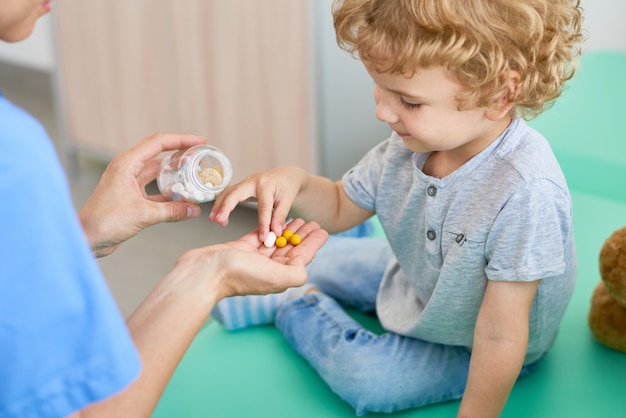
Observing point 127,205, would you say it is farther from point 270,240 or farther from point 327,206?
point 327,206

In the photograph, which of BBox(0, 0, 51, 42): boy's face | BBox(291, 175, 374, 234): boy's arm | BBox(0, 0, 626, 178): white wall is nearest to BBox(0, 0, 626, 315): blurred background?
BBox(0, 0, 626, 178): white wall

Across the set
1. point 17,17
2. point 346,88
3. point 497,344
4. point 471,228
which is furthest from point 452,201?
point 346,88

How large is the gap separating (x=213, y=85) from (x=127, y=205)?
1097mm

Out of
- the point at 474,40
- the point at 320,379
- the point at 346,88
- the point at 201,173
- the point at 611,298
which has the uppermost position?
the point at 474,40

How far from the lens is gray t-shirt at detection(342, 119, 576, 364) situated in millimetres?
869

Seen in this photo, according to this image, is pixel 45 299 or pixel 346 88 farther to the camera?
pixel 346 88

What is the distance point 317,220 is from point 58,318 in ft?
1.91

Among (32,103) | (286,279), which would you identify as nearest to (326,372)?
(286,279)

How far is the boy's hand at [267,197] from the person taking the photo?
929mm

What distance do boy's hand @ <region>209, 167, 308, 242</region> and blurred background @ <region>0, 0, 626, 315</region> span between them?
2.55 ft

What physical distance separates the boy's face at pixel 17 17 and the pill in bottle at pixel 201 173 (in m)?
0.27

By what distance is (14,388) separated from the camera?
0.54m

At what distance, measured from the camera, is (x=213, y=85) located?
1.98m

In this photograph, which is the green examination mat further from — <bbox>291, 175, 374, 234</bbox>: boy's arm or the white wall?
the white wall
